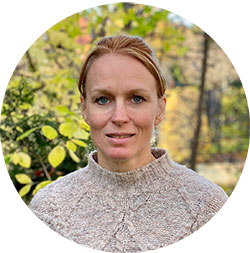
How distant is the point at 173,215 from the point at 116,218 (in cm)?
20

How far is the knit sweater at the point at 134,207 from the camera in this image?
3.87 ft

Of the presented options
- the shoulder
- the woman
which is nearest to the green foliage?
the shoulder

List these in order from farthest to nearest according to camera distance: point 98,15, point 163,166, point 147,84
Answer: point 98,15 < point 163,166 < point 147,84

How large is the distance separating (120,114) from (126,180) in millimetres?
268

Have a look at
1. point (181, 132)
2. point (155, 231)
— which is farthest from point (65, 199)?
point (181, 132)

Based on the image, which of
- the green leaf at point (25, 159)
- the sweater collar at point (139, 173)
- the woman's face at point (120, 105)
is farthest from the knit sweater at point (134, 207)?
the green leaf at point (25, 159)

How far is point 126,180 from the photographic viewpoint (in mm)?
1225

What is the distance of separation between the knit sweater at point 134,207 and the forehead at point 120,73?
31 centimetres

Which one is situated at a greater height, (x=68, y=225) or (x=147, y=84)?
(x=147, y=84)

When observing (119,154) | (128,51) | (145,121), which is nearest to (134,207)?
(119,154)

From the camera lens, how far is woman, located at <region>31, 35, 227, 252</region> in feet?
3.67

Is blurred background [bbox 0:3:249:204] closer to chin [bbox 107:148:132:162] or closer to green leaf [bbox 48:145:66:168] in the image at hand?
green leaf [bbox 48:145:66:168]

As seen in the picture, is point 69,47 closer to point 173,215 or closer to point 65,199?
point 65,199

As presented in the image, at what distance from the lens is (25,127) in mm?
1766
